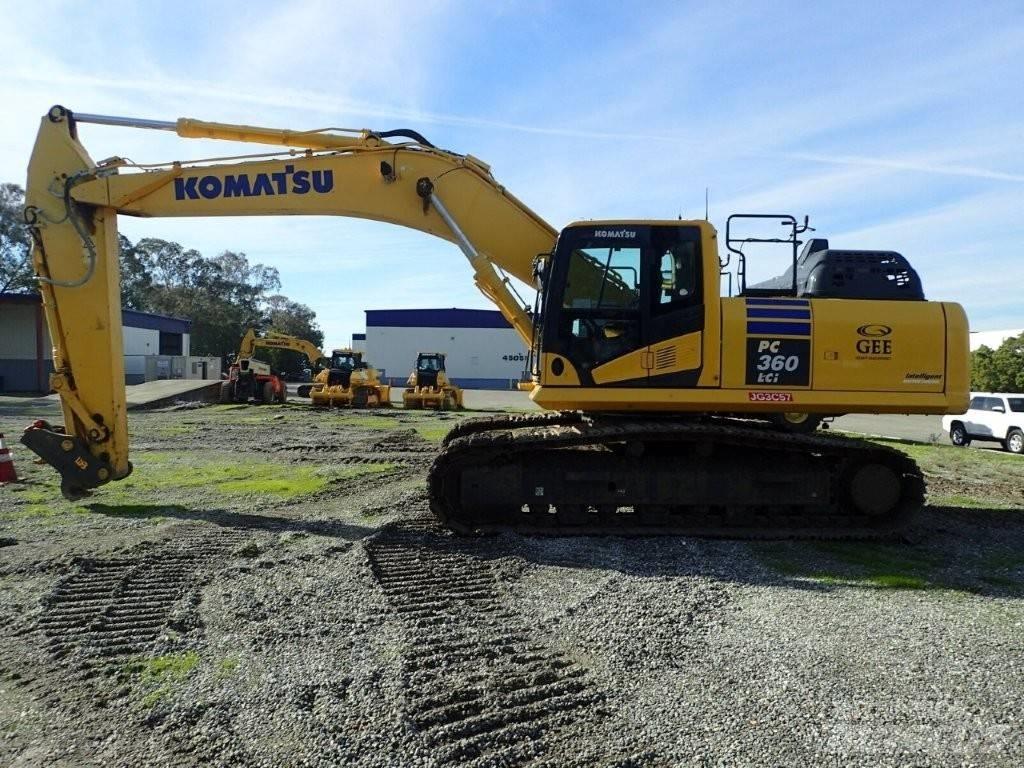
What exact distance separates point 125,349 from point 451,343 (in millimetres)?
25555

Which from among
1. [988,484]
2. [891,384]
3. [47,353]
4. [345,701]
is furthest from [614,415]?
[47,353]

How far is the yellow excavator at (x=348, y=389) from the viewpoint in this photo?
29.9 meters

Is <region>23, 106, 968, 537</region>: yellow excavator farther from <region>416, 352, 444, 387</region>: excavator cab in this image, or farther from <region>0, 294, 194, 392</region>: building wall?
<region>0, 294, 194, 392</region>: building wall

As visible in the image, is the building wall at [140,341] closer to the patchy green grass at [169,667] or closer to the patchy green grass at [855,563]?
the patchy green grass at [169,667]

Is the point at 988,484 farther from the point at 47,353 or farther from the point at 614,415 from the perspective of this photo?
the point at 47,353

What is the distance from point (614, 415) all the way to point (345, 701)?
15.2ft

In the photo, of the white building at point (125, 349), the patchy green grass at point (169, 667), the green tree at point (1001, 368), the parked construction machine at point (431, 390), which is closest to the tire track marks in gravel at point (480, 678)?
the patchy green grass at point (169, 667)

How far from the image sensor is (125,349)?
5019 centimetres

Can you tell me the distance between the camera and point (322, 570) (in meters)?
6.07

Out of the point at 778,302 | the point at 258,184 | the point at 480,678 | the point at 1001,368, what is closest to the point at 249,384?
the point at 258,184

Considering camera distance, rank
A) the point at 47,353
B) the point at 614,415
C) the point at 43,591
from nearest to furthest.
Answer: the point at 43,591
the point at 614,415
the point at 47,353

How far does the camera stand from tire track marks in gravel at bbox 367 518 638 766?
137 inches

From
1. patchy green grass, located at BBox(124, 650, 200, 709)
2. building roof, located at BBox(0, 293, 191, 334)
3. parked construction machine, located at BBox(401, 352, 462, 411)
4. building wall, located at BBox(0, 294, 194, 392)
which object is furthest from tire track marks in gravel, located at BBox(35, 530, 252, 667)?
building roof, located at BBox(0, 293, 191, 334)

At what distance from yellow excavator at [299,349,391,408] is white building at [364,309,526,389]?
30.8m
